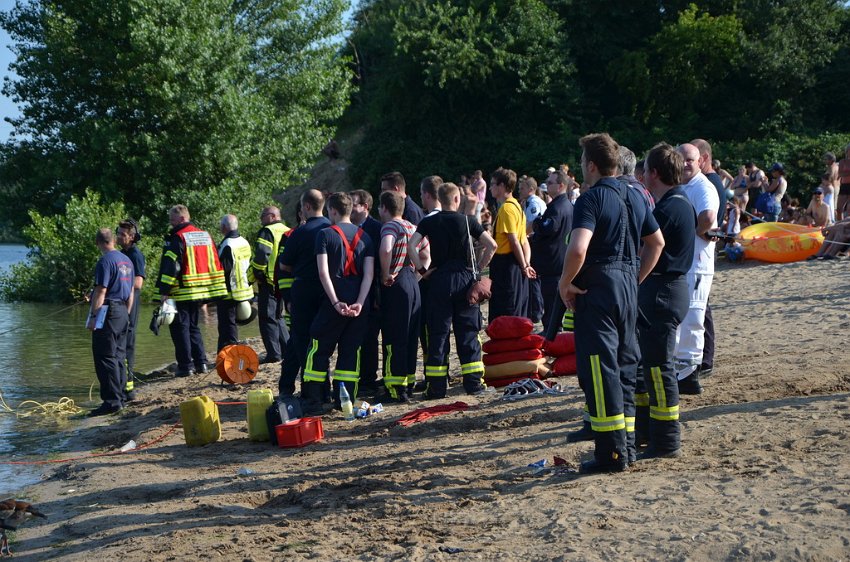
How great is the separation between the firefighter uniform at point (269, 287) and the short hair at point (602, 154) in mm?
6288

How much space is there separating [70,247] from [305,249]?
1601 cm

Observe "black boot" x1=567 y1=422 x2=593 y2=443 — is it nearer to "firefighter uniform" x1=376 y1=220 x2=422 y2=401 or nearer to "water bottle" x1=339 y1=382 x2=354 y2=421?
"water bottle" x1=339 y1=382 x2=354 y2=421

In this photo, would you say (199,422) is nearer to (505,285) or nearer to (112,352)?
(112,352)

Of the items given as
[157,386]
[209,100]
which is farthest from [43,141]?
[157,386]

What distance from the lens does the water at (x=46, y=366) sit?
376 inches

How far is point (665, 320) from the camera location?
6383 millimetres

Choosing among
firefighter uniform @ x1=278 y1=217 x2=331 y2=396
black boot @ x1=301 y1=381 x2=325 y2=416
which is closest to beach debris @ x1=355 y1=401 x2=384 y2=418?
black boot @ x1=301 y1=381 x2=325 y2=416

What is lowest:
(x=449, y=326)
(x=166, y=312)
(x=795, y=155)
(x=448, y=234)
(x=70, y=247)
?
(x=449, y=326)

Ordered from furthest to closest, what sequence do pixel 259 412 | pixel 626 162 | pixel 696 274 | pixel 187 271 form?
pixel 187 271, pixel 259 412, pixel 696 274, pixel 626 162

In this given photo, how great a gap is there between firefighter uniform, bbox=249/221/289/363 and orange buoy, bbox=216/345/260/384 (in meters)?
0.87

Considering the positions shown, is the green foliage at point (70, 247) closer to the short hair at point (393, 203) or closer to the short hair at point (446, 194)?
the short hair at point (393, 203)

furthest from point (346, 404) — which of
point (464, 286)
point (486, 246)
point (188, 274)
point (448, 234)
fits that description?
point (188, 274)

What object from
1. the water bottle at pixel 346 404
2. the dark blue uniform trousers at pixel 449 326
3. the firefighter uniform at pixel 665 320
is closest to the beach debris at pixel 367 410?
the water bottle at pixel 346 404

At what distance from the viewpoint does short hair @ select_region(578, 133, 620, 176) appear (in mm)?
6039
